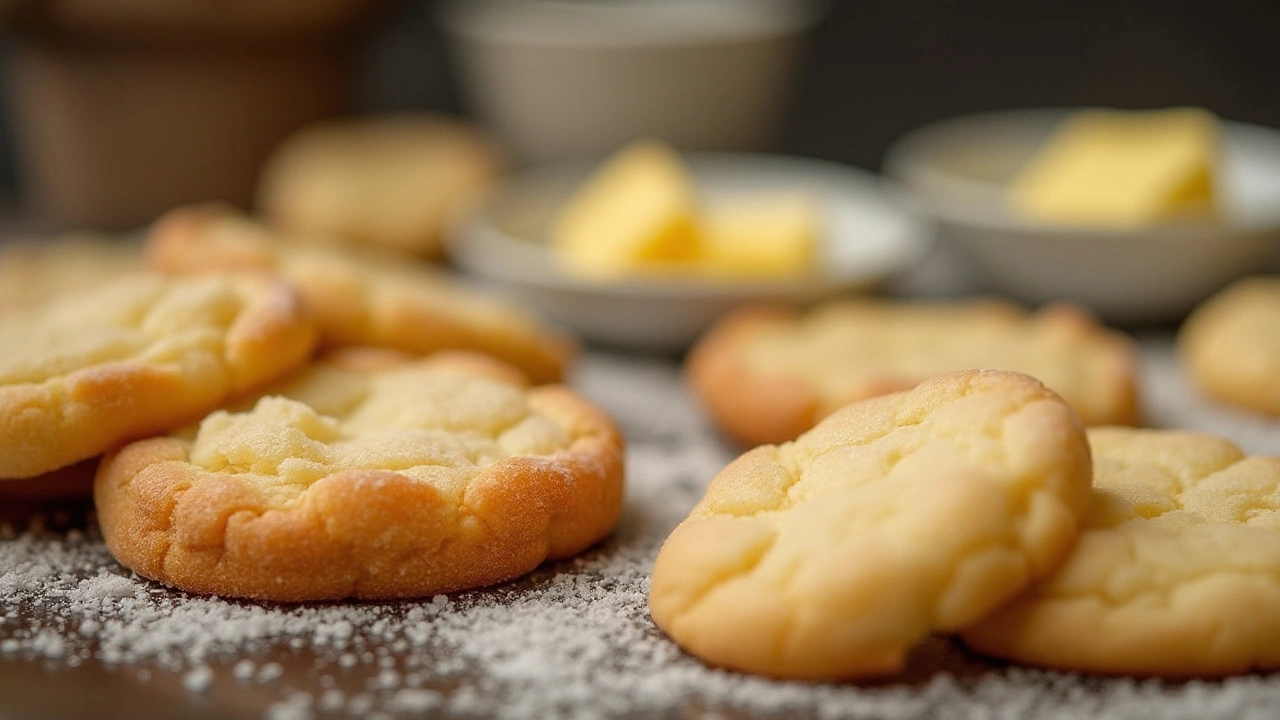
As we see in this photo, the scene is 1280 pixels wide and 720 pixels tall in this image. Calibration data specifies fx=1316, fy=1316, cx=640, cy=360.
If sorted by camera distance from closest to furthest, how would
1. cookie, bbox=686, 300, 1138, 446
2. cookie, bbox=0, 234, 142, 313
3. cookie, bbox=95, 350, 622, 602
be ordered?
cookie, bbox=95, 350, 622, 602 < cookie, bbox=686, 300, 1138, 446 < cookie, bbox=0, 234, 142, 313

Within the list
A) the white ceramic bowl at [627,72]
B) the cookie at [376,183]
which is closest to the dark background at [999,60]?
the white ceramic bowl at [627,72]

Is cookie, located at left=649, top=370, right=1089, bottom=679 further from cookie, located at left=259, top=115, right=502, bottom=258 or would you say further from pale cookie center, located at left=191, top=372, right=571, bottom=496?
cookie, located at left=259, top=115, right=502, bottom=258

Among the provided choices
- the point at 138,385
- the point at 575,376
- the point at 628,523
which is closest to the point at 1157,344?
the point at 575,376

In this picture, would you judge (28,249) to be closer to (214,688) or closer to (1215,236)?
(214,688)

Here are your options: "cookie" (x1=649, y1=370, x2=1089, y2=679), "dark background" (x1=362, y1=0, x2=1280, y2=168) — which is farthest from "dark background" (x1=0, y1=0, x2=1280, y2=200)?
"cookie" (x1=649, y1=370, x2=1089, y2=679)

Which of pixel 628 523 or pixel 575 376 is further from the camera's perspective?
pixel 575 376

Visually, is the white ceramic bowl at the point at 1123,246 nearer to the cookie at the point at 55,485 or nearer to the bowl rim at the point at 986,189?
the bowl rim at the point at 986,189
